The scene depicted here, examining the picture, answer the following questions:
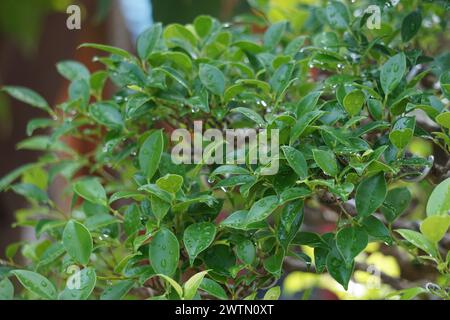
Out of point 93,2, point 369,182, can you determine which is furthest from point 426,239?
point 93,2

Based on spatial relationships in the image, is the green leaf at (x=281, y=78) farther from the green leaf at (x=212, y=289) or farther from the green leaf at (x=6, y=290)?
the green leaf at (x=6, y=290)

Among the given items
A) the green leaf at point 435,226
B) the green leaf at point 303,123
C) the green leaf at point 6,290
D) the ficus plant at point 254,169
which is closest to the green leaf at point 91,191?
the ficus plant at point 254,169

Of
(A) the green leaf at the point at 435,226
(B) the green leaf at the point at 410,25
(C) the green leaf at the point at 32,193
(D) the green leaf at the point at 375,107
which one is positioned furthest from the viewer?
(C) the green leaf at the point at 32,193

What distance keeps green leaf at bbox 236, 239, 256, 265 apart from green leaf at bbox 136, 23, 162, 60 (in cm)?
25

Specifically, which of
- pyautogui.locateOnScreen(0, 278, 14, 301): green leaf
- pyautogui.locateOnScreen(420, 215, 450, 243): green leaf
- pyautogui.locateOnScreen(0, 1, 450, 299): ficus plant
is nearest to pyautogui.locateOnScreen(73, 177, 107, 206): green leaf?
pyautogui.locateOnScreen(0, 1, 450, 299): ficus plant

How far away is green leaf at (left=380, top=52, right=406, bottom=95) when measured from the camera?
Result: 2.25 feet

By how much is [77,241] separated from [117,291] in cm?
6

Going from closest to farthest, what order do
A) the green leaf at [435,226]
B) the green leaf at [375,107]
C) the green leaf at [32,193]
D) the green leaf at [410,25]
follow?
the green leaf at [435,226]
the green leaf at [375,107]
the green leaf at [410,25]
the green leaf at [32,193]

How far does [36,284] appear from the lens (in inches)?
25.4

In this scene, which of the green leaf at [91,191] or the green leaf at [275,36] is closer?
the green leaf at [91,191]

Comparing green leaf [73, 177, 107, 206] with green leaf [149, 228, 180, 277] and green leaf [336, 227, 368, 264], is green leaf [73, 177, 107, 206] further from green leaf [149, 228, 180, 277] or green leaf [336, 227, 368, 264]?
green leaf [336, 227, 368, 264]

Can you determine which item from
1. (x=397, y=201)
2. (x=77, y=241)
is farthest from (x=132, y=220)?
(x=397, y=201)

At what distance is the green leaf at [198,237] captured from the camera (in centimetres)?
62

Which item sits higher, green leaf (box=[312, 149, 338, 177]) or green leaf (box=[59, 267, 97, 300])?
green leaf (box=[312, 149, 338, 177])
